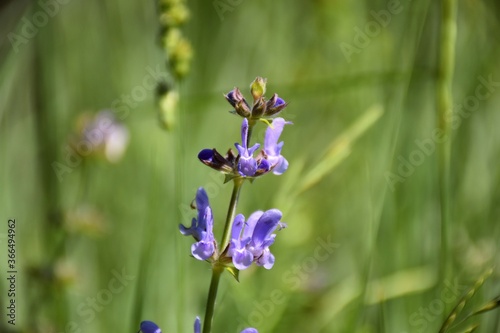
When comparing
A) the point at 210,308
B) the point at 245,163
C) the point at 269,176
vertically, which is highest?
the point at 245,163

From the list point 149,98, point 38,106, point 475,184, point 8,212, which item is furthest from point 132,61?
point 475,184

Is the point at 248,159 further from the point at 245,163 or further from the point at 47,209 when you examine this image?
the point at 47,209

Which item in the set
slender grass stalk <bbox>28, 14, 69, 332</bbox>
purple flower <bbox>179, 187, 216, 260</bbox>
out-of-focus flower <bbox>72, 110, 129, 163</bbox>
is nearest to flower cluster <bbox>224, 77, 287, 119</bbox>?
purple flower <bbox>179, 187, 216, 260</bbox>

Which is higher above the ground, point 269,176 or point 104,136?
point 104,136

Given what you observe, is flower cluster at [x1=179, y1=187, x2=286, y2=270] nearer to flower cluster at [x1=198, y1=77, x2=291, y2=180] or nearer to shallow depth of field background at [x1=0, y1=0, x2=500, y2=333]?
flower cluster at [x1=198, y1=77, x2=291, y2=180]

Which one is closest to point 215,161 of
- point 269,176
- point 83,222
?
point 83,222

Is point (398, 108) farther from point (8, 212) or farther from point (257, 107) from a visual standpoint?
point (8, 212)
